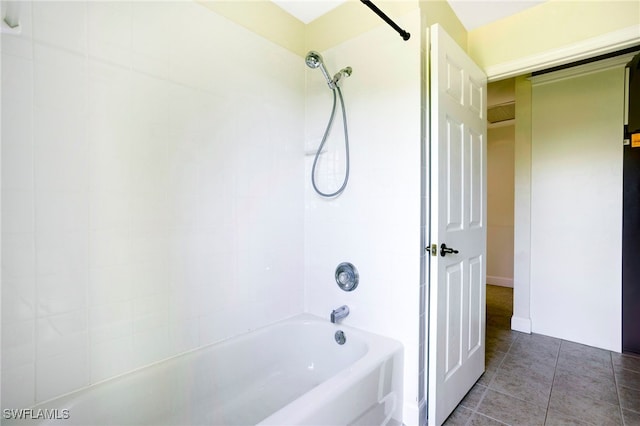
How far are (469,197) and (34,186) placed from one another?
6.63 ft

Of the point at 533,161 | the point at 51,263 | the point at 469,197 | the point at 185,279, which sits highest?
the point at 533,161

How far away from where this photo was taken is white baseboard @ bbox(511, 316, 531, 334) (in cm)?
279

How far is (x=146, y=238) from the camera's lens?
1.29 meters

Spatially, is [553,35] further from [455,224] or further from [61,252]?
[61,252]

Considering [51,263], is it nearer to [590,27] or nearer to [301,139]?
[301,139]

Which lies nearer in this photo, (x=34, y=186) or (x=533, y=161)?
(x=34, y=186)

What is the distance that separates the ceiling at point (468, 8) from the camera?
1742mm

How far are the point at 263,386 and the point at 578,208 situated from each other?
2.85 metres

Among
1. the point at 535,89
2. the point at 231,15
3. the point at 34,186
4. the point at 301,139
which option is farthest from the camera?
the point at 535,89

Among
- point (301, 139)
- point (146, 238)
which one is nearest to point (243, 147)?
point (301, 139)

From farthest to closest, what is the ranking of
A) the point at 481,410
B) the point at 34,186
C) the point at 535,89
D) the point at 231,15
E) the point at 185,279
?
1. the point at 535,89
2. the point at 481,410
3. the point at 231,15
4. the point at 185,279
5. the point at 34,186

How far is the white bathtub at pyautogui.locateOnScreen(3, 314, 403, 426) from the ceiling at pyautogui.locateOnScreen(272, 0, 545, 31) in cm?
191

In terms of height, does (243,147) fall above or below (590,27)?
below

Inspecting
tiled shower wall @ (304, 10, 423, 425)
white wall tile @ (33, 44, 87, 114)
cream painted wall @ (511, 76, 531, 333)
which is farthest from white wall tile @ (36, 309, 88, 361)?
cream painted wall @ (511, 76, 531, 333)
